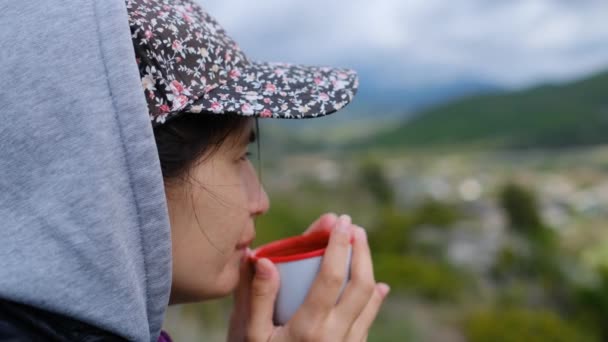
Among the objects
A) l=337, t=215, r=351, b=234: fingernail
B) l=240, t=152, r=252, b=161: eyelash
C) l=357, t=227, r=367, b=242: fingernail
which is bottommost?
l=357, t=227, r=367, b=242: fingernail

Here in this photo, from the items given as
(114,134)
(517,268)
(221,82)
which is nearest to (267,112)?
(221,82)

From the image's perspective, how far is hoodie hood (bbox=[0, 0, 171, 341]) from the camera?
991 millimetres

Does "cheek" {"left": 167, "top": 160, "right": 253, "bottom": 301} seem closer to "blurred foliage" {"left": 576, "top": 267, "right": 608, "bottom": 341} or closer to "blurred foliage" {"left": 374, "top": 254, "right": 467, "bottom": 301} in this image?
"blurred foliage" {"left": 374, "top": 254, "right": 467, "bottom": 301}

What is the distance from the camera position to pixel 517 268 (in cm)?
2438

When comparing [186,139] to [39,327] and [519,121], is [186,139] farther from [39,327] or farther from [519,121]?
[519,121]

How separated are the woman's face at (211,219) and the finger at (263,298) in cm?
7

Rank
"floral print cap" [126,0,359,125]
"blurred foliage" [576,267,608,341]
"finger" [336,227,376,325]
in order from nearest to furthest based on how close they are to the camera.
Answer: "floral print cap" [126,0,359,125]
"finger" [336,227,376,325]
"blurred foliage" [576,267,608,341]

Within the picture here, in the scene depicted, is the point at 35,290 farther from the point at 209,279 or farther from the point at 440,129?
the point at 440,129

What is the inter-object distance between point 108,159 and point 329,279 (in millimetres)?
600

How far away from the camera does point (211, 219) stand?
4.27 ft

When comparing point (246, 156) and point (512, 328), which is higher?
point (246, 156)

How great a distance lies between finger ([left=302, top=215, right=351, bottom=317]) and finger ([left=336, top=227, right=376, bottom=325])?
0.03m

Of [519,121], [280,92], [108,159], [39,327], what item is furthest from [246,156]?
[519,121]

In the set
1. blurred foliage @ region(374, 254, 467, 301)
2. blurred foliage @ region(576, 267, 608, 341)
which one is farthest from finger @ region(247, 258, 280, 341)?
blurred foliage @ region(576, 267, 608, 341)
